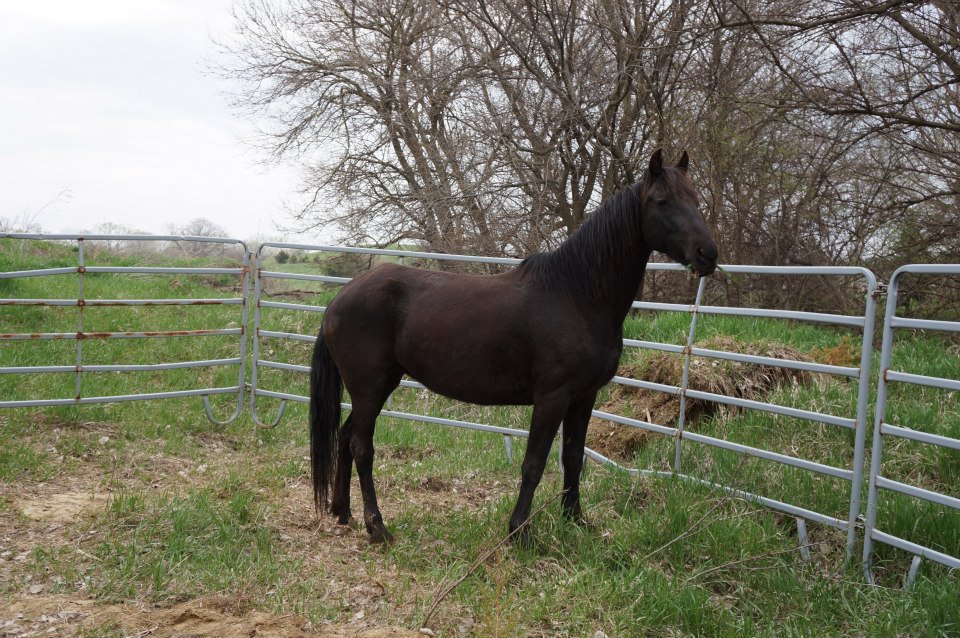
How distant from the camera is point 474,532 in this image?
4348mm

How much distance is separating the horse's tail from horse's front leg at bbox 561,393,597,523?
1.53 meters

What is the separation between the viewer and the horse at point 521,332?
4.12 metres

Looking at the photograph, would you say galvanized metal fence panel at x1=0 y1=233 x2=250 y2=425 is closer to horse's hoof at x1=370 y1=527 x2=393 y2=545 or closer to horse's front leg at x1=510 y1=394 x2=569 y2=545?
horse's hoof at x1=370 y1=527 x2=393 y2=545

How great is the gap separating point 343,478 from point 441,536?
0.81 m

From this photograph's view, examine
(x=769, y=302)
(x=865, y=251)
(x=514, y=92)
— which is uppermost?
(x=514, y=92)

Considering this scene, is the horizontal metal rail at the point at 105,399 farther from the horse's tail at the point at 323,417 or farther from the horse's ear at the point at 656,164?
the horse's ear at the point at 656,164

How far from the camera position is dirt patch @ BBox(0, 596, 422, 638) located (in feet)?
10.2

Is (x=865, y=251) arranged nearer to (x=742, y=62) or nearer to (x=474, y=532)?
(x=742, y=62)

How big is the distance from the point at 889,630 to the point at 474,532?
2163 millimetres

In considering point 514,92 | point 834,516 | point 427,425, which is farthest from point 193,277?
point 834,516

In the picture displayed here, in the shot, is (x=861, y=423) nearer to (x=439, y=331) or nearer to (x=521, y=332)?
(x=521, y=332)

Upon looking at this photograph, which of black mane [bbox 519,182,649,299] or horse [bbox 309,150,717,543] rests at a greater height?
black mane [bbox 519,182,649,299]

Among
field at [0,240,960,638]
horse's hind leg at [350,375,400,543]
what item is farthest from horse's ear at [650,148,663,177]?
horse's hind leg at [350,375,400,543]

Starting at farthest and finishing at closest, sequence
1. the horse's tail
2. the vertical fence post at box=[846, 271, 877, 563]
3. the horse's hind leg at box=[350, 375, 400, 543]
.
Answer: the horse's tail, the horse's hind leg at box=[350, 375, 400, 543], the vertical fence post at box=[846, 271, 877, 563]
